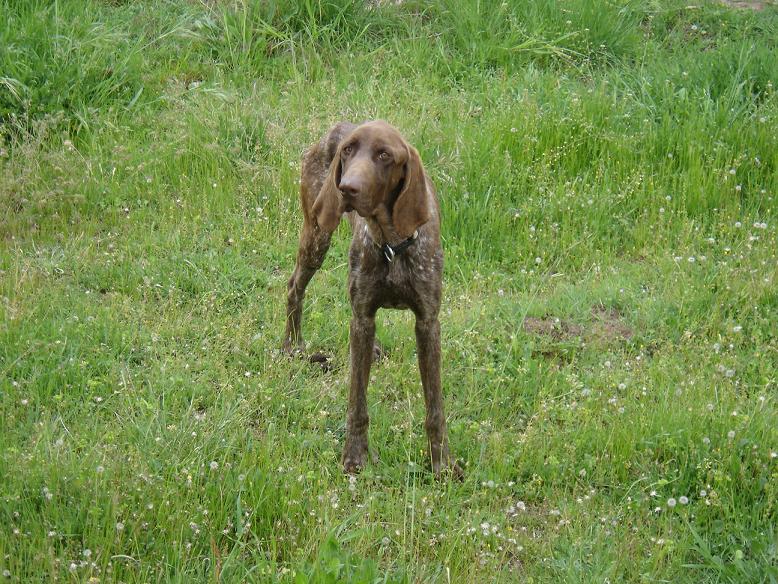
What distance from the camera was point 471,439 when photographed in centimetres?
536

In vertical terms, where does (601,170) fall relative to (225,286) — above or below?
above

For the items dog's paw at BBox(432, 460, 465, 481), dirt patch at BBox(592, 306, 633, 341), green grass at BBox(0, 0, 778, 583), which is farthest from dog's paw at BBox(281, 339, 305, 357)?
dirt patch at BBox(592, 306, 633, 341)

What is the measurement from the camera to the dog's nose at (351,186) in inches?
173

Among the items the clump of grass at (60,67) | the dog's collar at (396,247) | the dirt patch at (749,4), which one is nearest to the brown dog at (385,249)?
the dog's collar at (396,247)

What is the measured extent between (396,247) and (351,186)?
1.86 feet

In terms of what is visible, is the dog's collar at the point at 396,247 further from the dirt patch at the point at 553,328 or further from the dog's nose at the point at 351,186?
the dirt patch at the point at 553,328

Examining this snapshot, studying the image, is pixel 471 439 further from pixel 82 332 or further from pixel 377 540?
pixel 82 332

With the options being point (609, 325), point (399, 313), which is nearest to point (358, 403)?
point (399, 313)

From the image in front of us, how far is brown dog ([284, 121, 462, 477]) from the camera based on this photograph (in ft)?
14.9

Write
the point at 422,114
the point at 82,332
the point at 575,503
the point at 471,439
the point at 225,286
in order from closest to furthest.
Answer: the point at 575,503
the point at 471,439
the point at 82,332
the point at 225,286
the point at 422,114

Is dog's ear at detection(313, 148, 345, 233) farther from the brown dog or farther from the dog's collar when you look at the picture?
the dog's collar

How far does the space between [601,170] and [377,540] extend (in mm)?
3921

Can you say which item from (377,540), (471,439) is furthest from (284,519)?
(471,439)

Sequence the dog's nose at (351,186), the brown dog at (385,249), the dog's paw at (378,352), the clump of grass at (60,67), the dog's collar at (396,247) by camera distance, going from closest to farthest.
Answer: the dog's nose at (351,186)
the brown dog at (385,249)
the dog's collar at (396,247)
the dog's paw at (378,352)
the clump of grass at (60,67)
